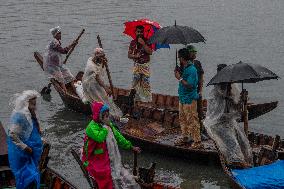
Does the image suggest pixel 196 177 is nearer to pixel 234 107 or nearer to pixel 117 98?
pixel 234 107

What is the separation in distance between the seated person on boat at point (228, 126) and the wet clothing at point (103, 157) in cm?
324

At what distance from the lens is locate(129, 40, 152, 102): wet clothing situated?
14990mm

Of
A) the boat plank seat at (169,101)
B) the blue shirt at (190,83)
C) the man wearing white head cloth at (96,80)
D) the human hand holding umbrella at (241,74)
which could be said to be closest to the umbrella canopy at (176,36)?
the blue shirt at (190,83)

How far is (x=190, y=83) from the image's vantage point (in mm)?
12016

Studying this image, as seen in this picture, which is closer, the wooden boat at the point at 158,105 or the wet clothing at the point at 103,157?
the wet clothing at the point at 103,157

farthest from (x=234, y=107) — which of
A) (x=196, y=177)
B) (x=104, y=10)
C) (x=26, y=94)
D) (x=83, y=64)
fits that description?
(x=104, y=10)

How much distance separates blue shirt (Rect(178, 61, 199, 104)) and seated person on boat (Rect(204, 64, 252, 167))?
0.73m

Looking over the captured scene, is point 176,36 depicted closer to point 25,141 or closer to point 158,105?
point 158,105

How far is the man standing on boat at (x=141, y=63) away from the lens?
14.7 metres

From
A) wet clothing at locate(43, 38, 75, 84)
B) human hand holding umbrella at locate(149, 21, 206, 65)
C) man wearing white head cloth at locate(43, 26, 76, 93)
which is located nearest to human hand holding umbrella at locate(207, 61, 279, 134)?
human hand holding umbrella at locate(149, 21, 206, 65)

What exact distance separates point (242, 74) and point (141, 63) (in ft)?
17.1

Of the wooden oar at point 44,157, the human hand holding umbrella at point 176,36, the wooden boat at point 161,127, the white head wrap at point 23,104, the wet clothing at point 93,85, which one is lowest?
the wooden boat at point 161,127

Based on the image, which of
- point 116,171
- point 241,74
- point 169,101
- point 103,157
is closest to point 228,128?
point 241,74

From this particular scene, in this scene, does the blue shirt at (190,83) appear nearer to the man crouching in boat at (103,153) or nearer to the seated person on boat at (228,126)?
the seated person on boat at (228,126)
